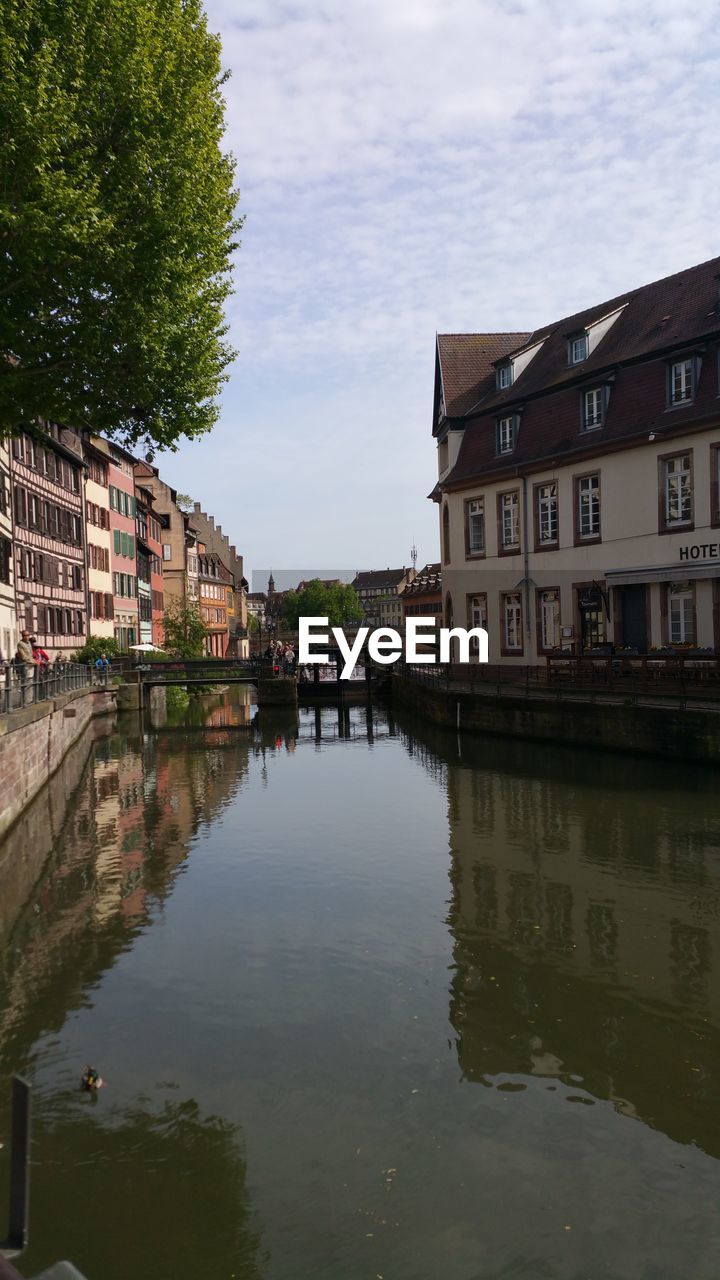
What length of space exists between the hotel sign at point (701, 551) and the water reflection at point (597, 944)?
1009 cm

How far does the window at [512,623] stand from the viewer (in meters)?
37.8

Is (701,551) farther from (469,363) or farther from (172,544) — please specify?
(172,544)

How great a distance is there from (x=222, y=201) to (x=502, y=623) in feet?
74.7

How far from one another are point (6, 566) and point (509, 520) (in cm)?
1945

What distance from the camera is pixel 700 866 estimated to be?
1484cm

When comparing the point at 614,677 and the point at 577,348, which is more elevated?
the point at 577,348

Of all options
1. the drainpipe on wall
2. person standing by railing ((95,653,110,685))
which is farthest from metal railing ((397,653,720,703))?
person standing by railing ((95,653,110,685))

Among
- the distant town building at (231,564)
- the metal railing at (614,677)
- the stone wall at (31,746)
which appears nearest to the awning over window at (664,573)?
the metal railing at (614,677)

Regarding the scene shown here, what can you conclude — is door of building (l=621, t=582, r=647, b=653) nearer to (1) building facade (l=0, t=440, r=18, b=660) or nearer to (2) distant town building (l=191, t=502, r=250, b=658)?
(1) building facade (l=0, t=440, r=18, b=660)

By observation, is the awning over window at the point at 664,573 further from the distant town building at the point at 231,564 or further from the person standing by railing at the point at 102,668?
the distant town building at the point at 231,564

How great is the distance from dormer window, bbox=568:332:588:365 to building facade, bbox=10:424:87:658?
19829mm

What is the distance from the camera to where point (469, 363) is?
146 ft

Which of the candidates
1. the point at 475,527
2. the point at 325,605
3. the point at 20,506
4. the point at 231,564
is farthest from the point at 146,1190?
the point at 325,605

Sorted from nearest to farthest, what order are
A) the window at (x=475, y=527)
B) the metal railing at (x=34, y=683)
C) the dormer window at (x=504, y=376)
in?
the metal railing at (x=34, y=683), the window at (x=475, y=527), the dormer window at (x=504, y=376)
